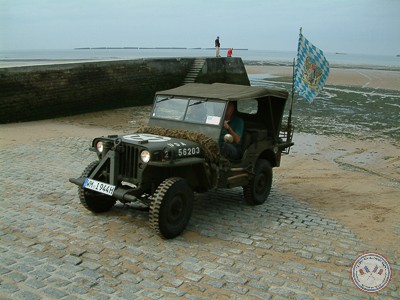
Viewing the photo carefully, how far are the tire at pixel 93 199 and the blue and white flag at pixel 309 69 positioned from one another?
4.32 meters

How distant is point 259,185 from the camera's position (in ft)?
23.8

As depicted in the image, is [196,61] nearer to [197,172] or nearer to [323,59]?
[323,59]

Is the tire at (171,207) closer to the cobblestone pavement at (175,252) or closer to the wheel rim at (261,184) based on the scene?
the cobblestone pavement at (175,252)

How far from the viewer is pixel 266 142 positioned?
728 centimetres

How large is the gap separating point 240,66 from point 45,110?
1629cm

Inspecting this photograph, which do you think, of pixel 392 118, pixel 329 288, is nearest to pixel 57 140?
pixel 329 288

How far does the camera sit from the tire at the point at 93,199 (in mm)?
6000

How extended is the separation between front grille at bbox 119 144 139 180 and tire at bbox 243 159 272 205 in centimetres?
216

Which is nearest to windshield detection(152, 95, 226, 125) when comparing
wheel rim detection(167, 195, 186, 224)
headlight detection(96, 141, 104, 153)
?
headlight detection(96, 141, 104, 153)

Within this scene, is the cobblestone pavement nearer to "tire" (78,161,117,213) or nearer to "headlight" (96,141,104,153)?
"tire" (78,161,117,213)

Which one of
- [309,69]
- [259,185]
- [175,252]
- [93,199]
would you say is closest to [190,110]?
[259,185]

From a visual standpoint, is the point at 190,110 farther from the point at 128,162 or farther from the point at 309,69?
the point at 309,69

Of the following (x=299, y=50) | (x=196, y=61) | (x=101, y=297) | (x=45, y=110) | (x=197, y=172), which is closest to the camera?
(x=101, y=297)

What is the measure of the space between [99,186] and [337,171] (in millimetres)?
6739
